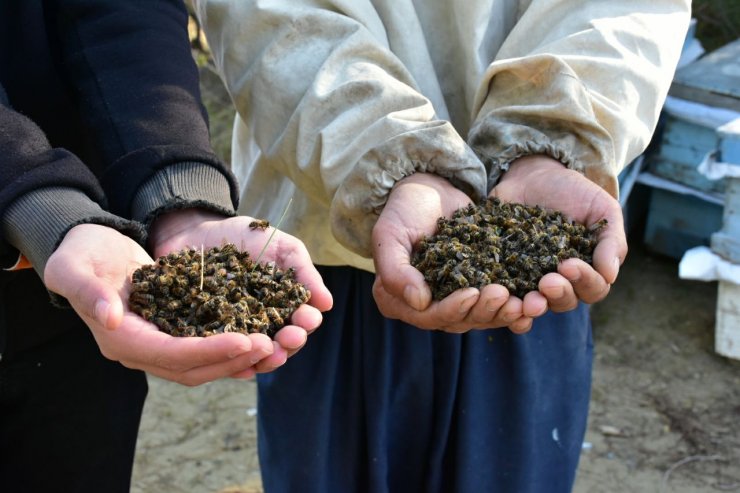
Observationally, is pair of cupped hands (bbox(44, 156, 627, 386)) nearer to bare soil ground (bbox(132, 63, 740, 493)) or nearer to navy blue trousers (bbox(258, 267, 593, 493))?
navy blue trousers (bbox(258, 267, 593, 493))

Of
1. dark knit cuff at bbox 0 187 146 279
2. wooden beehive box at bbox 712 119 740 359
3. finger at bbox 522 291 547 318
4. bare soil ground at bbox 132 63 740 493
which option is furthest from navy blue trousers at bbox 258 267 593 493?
wooden beehive box at bbox 712 119 740 359

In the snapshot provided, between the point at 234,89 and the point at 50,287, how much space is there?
0.71 meters

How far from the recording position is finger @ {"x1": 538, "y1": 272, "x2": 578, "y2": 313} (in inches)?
71.6

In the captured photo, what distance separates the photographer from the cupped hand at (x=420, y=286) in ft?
5.90

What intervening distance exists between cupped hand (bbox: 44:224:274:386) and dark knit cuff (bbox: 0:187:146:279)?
3 cm

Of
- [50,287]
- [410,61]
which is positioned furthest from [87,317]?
[410,61]

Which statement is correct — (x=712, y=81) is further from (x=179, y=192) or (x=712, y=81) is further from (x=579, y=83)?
(x=179, y=192)

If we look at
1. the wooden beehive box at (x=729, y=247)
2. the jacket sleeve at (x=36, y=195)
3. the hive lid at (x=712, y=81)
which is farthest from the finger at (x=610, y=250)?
the hive lid at (x=712, y=81)

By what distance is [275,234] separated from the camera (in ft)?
6.49

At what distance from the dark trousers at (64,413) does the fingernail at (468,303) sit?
0.92m

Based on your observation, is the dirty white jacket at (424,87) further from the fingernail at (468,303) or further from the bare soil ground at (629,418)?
the bare soil ground at (629,418)

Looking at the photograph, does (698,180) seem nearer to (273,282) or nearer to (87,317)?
(273,282)

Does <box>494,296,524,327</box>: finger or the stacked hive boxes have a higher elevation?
<box>494,296,524,327</box>: finger

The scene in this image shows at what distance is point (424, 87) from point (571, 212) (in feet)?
1.47
